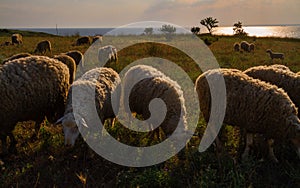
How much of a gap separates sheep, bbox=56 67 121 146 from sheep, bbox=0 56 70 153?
0.49 m

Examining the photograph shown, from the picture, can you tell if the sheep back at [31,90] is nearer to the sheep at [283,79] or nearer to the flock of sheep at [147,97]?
the flock of sheep at [147,97]

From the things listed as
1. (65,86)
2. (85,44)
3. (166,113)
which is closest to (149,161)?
(166,113)

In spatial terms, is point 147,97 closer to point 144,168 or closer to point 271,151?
point 144,168

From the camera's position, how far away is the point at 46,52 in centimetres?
1817

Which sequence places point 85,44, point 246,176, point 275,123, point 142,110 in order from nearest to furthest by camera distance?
point 246,176 < point 275,123 < point 142,110 < point 85,44

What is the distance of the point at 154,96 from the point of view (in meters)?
4.92

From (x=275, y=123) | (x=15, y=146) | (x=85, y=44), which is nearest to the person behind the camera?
(x=275, y=123)

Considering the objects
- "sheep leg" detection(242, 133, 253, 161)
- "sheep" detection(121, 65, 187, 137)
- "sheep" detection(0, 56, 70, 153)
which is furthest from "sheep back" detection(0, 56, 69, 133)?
"sheep leg" detection(242, 133, 253, 161)

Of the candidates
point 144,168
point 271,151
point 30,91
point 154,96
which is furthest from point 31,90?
point 271,151

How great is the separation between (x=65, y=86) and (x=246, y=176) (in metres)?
3.52

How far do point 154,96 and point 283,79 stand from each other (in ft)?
7.64

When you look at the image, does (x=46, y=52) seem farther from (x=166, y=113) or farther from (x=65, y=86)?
(x=166, y=113)

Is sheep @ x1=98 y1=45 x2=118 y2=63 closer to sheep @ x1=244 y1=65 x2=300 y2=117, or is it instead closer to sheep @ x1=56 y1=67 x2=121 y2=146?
sheep @ x1=56 y1=67 x2=121 y2=146

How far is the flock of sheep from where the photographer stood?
418 centimetres
